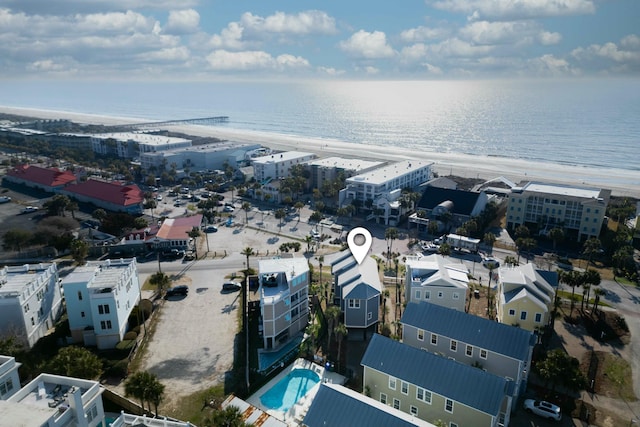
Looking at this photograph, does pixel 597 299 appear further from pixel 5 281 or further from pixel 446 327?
pixel 5 281

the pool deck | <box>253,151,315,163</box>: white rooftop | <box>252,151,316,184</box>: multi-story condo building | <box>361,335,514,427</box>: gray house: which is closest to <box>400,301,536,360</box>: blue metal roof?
<box>361,335,514,427</box>: gray house

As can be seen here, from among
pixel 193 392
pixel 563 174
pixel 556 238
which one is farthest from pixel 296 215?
pixel 563 174

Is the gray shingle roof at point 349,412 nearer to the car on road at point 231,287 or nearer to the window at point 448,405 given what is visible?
the window at point 448,405

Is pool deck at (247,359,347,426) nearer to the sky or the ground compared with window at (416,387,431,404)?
nearer to the ground

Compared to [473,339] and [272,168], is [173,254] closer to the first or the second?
[473,339]

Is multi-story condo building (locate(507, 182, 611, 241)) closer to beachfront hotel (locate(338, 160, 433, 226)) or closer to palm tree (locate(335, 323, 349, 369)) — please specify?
beachfront hotel (locate(338, 160, 433, 226))

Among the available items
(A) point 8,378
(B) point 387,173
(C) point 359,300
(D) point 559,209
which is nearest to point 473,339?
(C) point 359,300
